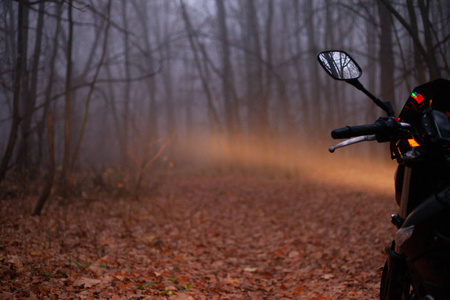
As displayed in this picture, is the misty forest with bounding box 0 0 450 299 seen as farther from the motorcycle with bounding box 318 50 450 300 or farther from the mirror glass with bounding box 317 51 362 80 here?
the mirror glass with bounding box 317 51 362 80

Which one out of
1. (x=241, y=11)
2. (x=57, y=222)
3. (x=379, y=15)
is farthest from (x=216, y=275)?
(x=241, y=11)

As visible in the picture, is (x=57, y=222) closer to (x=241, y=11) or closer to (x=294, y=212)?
(x=294, y=212)

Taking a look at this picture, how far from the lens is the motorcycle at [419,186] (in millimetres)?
1727

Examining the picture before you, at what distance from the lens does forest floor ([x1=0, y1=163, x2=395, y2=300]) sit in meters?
3.87

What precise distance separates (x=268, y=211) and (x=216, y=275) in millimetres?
4420

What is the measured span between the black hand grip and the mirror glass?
426 millimetres

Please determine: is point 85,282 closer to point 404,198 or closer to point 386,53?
point 404,198

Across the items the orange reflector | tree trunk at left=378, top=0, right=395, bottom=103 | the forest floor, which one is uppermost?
tree trunk at left=378, top=0, right=395, bottom=103

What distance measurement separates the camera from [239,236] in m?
6.87

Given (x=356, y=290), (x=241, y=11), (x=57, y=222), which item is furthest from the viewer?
(x=241, y=11)

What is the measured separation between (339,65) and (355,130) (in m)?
0.64

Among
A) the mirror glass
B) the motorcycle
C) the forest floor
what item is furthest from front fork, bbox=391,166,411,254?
the forest floor

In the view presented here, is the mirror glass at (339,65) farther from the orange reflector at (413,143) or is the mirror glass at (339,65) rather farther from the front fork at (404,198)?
the front fork at (404,198)

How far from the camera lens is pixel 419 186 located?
6.61 ft
